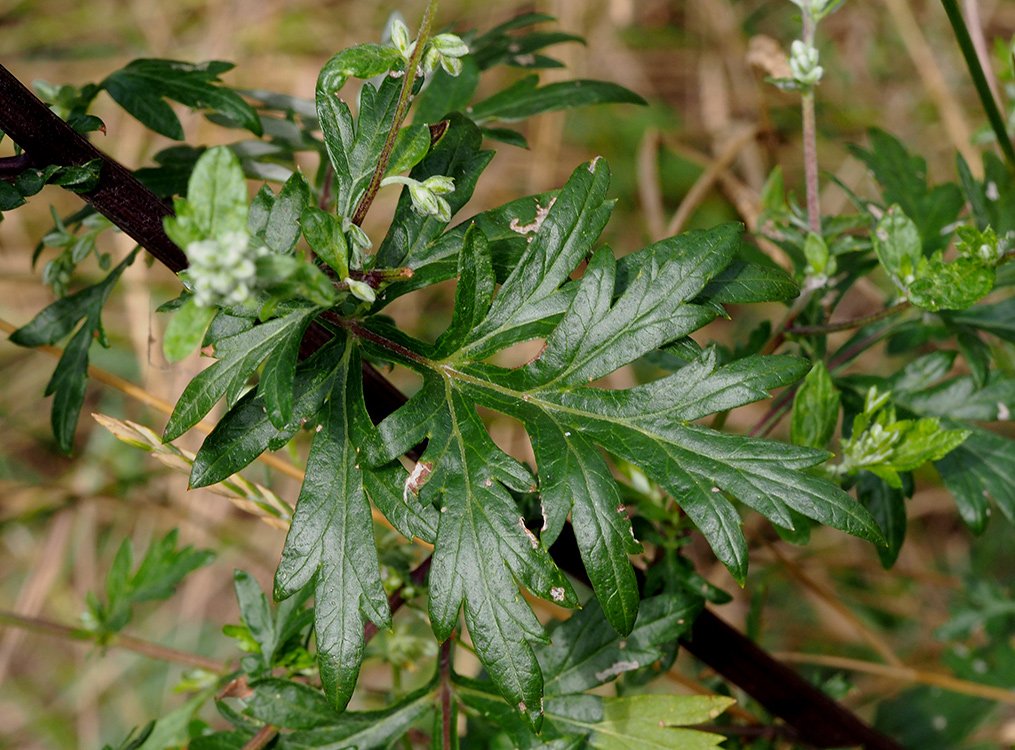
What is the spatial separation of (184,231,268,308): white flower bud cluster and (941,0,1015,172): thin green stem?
152cm

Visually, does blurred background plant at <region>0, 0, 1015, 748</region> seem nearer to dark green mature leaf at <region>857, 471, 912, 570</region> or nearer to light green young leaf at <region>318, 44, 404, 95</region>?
dark green mature leaf at <region>857, 471, 912, 570</region>

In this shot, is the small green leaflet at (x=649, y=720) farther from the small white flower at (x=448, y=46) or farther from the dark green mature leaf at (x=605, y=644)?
the small white flower at (x=448, y=46)

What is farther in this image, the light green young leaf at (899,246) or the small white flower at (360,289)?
the light green young leaf at (899,246)

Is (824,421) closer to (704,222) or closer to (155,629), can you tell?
(704,222)

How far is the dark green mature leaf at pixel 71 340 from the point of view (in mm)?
1932

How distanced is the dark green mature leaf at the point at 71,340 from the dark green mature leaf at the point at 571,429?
74 cm

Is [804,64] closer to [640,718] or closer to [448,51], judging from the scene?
[448,51]

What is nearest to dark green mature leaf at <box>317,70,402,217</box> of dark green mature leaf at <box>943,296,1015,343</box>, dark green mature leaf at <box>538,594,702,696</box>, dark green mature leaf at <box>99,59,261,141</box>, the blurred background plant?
dark green mature leaf at <box>99,59,261,141</box>

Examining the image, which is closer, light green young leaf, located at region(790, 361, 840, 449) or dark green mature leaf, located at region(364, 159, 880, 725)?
dark green mature leaf, located at region(364, 159, 880, 725)

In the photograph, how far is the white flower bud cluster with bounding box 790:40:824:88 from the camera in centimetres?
186

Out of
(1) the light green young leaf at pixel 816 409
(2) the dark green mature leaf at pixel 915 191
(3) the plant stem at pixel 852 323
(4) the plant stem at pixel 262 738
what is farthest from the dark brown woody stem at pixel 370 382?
(2) the dark green mature leaf at pixel 915 191

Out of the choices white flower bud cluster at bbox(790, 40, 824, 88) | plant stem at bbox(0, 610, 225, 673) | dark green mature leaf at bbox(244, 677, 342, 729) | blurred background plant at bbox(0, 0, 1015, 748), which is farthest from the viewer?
blurred background plant at bbox(0, 0, 1015, 748)

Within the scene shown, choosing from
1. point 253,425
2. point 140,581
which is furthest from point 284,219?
point 140,581

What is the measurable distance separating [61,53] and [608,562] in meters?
5.00
